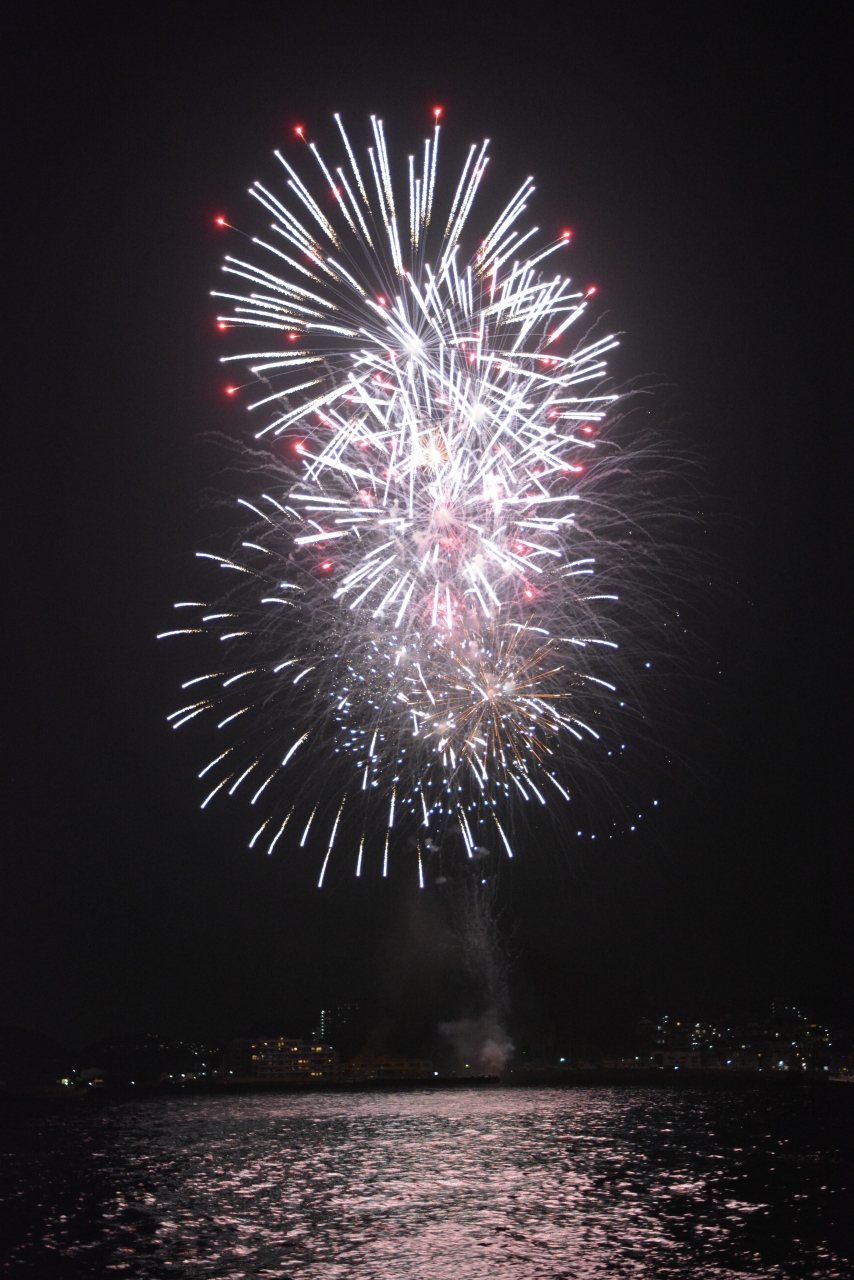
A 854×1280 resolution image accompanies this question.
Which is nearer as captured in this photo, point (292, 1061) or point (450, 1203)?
point (450, 1203)

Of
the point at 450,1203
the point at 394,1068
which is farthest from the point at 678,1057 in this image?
the point at 450,1203

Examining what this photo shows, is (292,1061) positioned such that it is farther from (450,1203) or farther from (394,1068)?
(450,1203)

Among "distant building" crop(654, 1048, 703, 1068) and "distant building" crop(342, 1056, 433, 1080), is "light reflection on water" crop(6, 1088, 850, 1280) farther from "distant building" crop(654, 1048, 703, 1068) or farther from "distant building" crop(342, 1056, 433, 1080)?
"distant building" crop(654, 1048, 703, 1068)

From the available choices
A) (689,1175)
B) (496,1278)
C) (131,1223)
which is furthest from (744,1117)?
(496,1278)

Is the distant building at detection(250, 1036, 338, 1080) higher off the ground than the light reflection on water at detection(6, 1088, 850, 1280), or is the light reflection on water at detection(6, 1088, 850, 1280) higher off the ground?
the distant building at detection(250, 1036, 338, 1080)

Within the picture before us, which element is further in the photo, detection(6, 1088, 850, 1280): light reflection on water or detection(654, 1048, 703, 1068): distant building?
detection(654, 1048, 703, 1068): distant building

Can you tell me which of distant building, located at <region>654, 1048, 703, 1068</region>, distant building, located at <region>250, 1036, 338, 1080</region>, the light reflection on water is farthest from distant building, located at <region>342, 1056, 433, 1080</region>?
the light reflection on water
